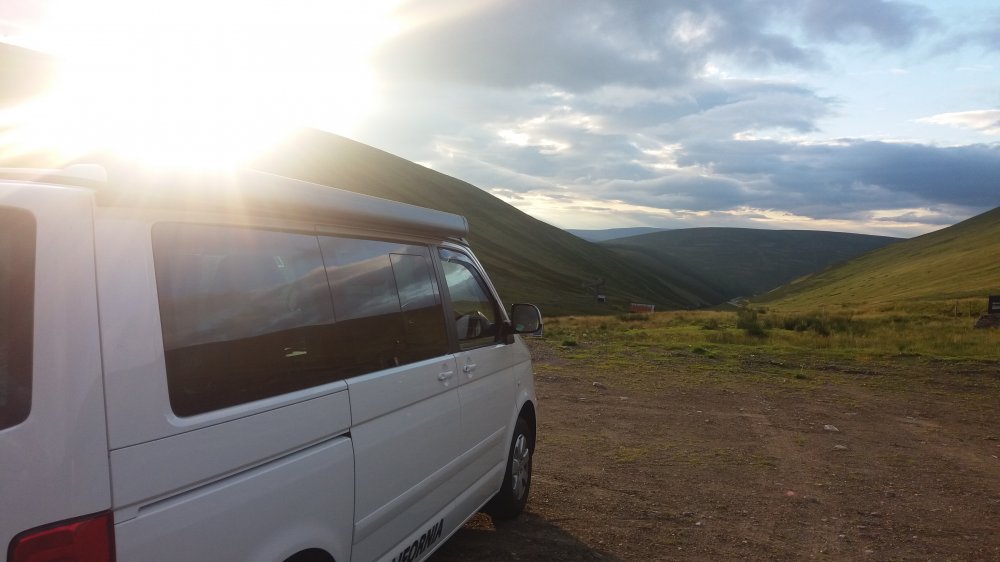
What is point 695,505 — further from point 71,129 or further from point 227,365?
point 71,129

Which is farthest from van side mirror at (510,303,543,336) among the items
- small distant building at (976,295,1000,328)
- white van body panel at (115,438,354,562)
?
small distant building at (976,295,1000,328)

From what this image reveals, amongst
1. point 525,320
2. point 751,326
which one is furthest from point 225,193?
point 751,326

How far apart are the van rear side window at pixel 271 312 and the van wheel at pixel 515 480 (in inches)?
68.7

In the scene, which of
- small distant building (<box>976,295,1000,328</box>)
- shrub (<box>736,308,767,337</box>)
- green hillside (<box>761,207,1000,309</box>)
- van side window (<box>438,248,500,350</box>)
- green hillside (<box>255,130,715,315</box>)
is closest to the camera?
van side window (<box>438,248,500,350</box>)

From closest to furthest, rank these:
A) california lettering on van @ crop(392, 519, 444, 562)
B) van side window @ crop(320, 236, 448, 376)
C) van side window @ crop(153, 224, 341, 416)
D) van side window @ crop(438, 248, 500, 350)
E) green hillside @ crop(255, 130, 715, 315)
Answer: van side window @ crop(153, 224, 341, 416) → van side window @ crop(320, 236, 448, 376) → california lettering on van @ crop(392, 519, 444, 562) → van side window @ crop(438, 248, 500, 350) → green hillside @ crop(255, 130, 715, 315)

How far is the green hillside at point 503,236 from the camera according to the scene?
7881cm

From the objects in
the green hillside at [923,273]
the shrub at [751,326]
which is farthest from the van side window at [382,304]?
the green hillside at [923,273]

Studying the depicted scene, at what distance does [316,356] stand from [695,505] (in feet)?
13.1

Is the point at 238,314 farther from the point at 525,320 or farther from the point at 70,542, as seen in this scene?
the point at 525,320

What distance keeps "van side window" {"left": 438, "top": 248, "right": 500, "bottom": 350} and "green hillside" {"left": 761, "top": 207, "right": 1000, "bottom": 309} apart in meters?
43.7

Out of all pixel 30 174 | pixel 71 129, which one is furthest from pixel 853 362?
pixel 71 129

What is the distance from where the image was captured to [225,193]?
2443 mm

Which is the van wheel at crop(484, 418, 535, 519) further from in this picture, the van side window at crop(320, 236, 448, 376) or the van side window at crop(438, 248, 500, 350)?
the van side window at crop(320, 236, 448, 376)

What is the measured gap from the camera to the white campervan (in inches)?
69.3
